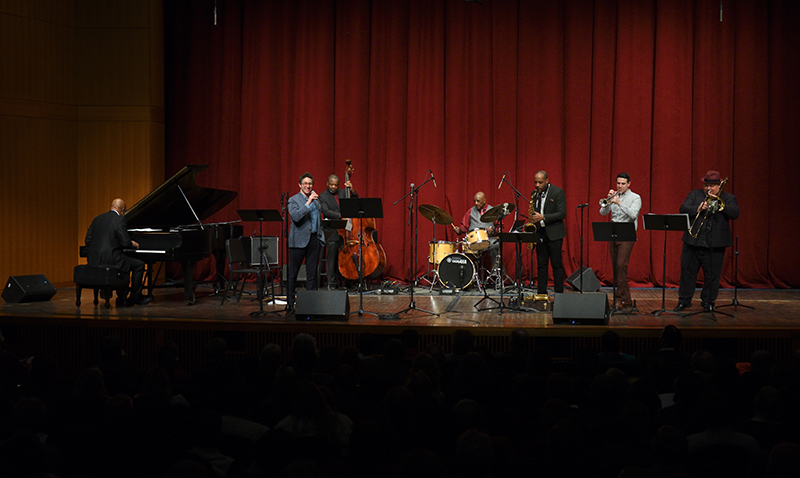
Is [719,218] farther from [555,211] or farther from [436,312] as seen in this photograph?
[436,312]

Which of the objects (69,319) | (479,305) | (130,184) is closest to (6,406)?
(69,319)

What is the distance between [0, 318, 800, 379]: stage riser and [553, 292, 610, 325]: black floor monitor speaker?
0.14 metres

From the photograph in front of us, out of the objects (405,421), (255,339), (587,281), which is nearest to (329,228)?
(255,339)

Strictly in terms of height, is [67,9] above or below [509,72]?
above

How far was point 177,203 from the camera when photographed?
30.1ft

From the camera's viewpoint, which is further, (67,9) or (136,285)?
(67,9)

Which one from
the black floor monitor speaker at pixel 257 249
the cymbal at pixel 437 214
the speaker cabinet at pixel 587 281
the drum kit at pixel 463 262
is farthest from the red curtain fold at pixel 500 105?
the speaker cabinet at pixel 587 281

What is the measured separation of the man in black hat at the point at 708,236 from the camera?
25.4 ft

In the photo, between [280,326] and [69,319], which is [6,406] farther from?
[69,319]

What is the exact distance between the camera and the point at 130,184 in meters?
11.7

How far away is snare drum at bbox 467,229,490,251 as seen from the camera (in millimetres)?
10141

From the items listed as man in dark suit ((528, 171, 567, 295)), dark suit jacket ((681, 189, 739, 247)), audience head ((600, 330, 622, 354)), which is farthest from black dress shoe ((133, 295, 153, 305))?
dark suit jacket ((681, 189, 739, 247))

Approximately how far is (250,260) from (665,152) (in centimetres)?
665

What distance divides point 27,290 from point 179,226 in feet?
6.71
